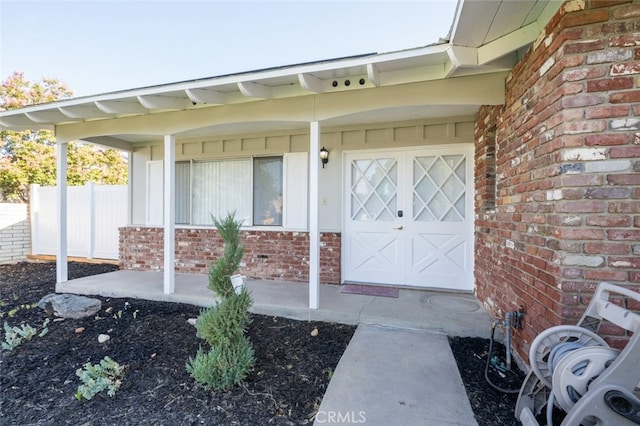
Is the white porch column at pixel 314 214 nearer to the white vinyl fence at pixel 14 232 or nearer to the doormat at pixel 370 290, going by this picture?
the doormat at pixel 370 290

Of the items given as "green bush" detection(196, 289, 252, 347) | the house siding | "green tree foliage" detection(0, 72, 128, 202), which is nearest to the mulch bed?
"green bush" detection(196, 289, 252, 347)

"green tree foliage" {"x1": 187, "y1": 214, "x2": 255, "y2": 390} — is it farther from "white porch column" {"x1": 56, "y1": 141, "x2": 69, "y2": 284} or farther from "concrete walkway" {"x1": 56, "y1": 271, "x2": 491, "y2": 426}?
"white porch column" {"x1": 56, "y1": 141, "x2": 69, "y2": 284}

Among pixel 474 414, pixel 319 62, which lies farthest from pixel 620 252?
pixel 319 62

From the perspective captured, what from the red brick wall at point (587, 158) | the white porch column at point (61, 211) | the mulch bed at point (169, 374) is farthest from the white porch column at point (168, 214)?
the red brick wall at point (587, 158)

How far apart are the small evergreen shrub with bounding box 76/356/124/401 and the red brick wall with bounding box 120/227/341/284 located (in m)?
2.36

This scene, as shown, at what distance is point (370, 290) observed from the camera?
4488 millimetres

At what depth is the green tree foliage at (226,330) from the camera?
225 cm

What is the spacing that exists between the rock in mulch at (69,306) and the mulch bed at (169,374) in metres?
0.11

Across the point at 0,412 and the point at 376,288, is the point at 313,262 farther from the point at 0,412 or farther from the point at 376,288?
the point at 0,412

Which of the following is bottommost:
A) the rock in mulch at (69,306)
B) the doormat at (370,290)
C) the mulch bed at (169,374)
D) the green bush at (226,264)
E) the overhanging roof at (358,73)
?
the mulch bed at (169,374)

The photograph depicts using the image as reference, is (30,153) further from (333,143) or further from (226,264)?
(226,264)

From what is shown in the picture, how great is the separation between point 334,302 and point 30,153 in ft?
43.4

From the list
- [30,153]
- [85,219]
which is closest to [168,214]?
[85,219]

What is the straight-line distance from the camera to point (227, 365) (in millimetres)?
2260
